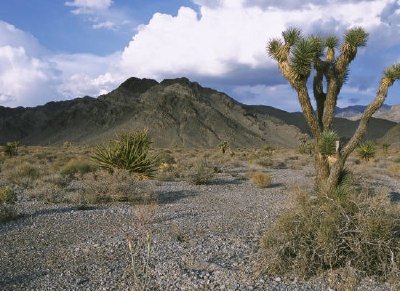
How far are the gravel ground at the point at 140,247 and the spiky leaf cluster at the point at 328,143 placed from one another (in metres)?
1.83

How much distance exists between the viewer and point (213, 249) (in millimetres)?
8672

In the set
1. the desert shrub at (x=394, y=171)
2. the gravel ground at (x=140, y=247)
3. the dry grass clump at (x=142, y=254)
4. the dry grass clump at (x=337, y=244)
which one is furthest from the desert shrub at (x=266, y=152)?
the dry grass clump at (x=337, y=244)

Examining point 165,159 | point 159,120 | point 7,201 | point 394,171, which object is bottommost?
point 7,201

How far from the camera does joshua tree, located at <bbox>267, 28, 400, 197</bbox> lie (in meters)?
12.8

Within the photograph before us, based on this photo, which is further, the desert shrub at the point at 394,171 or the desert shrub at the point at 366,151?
the desert shrub at the point at 366,151

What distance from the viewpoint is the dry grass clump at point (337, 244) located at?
7164 mm

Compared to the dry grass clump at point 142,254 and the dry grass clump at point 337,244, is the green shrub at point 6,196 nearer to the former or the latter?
the dry grass clump at point 142,254

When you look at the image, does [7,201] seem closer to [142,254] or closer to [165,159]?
[142,254]

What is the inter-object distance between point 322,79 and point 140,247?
748 cm

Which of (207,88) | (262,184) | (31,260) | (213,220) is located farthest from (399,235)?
(207,88)

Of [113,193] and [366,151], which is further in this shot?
[366,151]

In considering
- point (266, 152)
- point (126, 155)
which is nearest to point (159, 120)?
point (266, 152)

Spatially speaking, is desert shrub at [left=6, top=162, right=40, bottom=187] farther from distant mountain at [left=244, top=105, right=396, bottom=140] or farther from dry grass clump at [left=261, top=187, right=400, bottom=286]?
distant mountain at [left=244, top=105, right=396, bottom=140]

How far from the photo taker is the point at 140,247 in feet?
28.6
